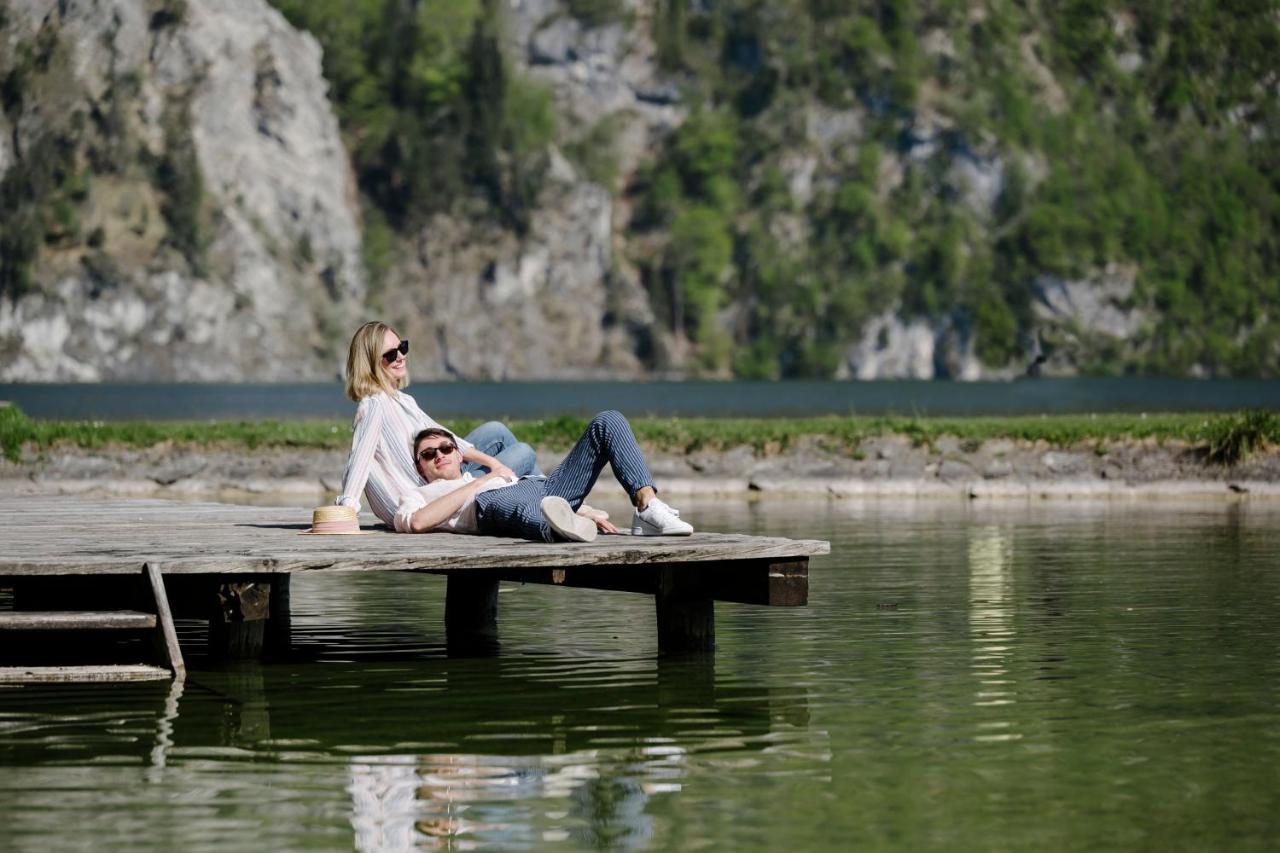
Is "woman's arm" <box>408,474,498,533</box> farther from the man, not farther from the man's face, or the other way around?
the man's face

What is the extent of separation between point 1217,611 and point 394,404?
790 centimetres

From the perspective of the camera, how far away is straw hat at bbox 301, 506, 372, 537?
671 inches

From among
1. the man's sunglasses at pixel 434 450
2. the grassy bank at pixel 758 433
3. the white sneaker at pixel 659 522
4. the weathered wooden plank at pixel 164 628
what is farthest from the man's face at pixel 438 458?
the grassy bank at pixel 758 433

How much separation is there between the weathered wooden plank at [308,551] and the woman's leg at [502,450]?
0.99 meters

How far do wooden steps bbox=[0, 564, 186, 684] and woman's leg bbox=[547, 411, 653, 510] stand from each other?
3096 millimetres

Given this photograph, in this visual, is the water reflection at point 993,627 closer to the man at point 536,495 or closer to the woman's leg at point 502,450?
the man at point 536,495

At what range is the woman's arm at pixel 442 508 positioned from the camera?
1691 cm

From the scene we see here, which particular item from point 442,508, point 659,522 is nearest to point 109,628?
point 442,508

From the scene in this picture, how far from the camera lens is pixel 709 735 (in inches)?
531

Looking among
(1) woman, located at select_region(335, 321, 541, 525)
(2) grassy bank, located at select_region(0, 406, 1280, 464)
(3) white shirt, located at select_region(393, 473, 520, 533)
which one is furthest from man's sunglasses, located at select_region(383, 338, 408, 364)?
(2) grassy bank, located at select_region(0, 406, 1280, 464)

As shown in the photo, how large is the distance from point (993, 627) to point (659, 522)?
4056 millimetres

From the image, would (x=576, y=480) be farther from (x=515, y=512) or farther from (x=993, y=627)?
(x=993, y=627)

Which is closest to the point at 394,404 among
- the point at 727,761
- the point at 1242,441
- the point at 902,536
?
the point at 727,761

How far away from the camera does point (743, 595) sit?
53.8 ft
